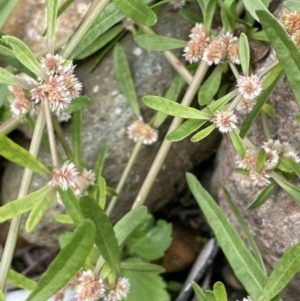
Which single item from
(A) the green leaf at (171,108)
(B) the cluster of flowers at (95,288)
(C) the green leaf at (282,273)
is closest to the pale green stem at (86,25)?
(A) the green leaf at (171,108)

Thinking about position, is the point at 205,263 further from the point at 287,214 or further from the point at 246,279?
the point at 246,279

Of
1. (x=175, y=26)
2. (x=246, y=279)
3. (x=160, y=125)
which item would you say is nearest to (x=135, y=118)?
(x=160, y=125)

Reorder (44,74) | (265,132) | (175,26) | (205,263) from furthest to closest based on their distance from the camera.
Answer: (205,263) < (175,26) < (265,132) < (44,74)

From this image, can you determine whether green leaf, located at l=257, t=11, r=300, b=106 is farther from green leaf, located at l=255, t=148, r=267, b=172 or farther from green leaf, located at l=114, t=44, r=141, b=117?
green leaf, located at l=114, t=44, r=141, b=117

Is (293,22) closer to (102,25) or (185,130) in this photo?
(185,130)

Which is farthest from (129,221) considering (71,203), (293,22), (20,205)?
(293,22)

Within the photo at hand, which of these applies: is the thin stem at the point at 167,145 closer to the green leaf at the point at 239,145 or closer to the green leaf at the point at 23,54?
the green leaf at the point at 239,145
